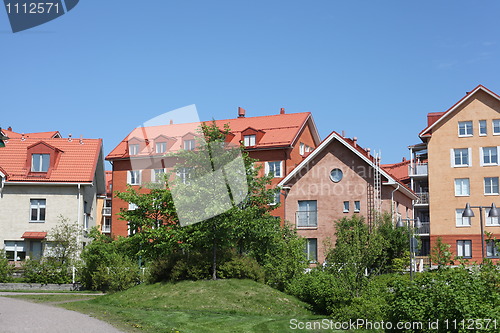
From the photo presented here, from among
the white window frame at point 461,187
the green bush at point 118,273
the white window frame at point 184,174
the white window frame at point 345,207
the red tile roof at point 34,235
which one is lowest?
the green bush at point 118,273

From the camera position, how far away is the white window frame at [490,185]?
5028 cm

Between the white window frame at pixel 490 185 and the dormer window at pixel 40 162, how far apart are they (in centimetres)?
3387

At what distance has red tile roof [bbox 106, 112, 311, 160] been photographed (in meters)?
51.9

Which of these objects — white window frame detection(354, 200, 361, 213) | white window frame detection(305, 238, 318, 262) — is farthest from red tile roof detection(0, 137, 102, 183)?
white window frame detection(354, 200, 361, 213)

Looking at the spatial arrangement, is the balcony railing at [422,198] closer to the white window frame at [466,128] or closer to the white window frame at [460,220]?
the white window frame at [460,220]

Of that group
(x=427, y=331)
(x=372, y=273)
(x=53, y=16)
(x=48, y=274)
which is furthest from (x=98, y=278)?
(x=53, y=16)

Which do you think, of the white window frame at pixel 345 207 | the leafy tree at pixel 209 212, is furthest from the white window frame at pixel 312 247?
the leafy tree at pixel 209 212

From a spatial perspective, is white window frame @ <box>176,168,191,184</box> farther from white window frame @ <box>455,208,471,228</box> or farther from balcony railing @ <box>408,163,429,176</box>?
balcony railing @ <box>408,163,429,176</box>

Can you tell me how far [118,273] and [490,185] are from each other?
32.6 metres

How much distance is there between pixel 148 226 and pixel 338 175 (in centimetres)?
1781

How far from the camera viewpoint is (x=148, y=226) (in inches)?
1115
